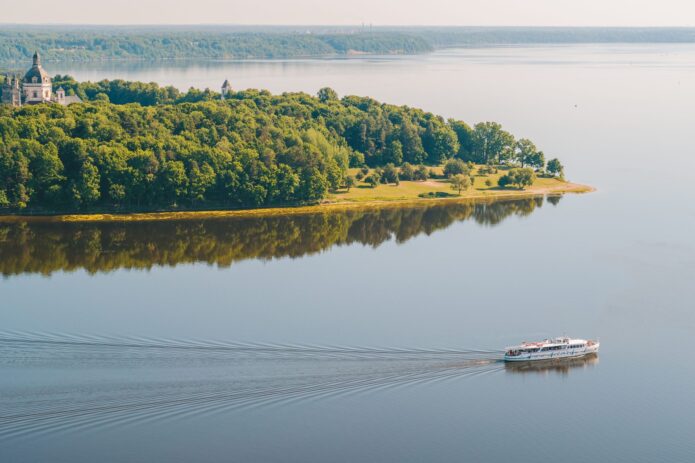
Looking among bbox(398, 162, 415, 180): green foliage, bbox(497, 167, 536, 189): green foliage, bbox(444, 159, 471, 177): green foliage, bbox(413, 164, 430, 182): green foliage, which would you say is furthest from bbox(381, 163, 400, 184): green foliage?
bbox(497, 167, 536, 189): green foliage

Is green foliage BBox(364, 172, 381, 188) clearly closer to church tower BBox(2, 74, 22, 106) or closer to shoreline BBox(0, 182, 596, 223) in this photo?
shoreline BBox(0, 182, 596, 223)

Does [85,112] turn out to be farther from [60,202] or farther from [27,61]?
[27,61]

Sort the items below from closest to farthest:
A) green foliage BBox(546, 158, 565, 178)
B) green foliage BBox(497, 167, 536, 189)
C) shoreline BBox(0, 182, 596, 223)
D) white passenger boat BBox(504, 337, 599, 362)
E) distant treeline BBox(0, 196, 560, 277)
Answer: white passenger boat BBox(504, 337, 599, 362) < distant treeline BBox(0, 196, 560, 277) < shoreline BBox(0, 182, 596, 223) < green foliage BBox(497, 167, 536, 189) < green foliage BBox(546, 158, 565, 178)

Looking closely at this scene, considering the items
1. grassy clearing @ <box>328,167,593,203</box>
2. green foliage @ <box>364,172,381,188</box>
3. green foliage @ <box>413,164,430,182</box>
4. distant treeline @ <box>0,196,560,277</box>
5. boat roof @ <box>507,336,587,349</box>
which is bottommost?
boat roof @ <box>507,336,587,349</box>

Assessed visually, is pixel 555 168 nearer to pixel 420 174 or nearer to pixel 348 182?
pixel 420 174

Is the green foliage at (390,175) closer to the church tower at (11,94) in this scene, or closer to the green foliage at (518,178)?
the green foliage at (518,178)

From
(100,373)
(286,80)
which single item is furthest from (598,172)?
(286,80)

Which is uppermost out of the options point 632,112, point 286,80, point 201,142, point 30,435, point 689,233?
point 286,80
